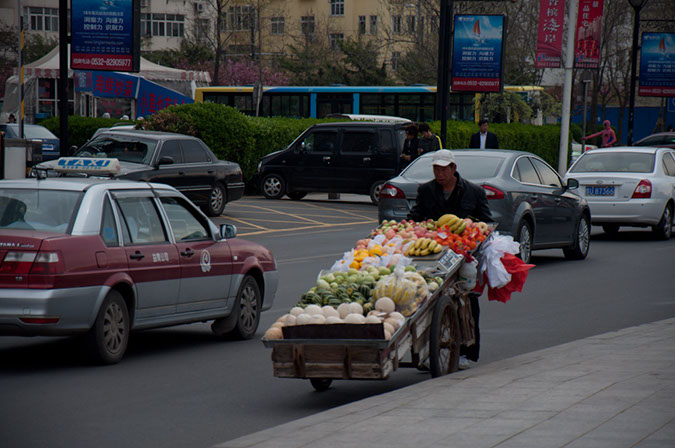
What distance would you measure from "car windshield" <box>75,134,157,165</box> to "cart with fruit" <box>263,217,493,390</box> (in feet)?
44.6

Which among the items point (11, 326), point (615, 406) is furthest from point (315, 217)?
point (615, 406)

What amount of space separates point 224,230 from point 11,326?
7.85ft

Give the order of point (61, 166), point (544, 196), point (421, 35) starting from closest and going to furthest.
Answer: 1. point (61, 166)
2. point (544, 196)
3. point (421, 35)

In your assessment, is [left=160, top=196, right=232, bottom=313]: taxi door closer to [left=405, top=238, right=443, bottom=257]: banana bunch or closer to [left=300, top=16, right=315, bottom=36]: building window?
[left=405, top=238, right=443, bottom=257]: banana bunch

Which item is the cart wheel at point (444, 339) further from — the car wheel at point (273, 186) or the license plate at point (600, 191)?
the car wheel at point (273, 186)

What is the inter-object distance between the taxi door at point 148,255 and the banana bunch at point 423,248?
2.22 m

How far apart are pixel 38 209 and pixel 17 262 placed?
712mm

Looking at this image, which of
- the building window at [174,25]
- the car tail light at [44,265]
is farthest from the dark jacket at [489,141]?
the building window at [174,25]

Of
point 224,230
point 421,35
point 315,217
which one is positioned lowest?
point 315,217

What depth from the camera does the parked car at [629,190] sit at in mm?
19891

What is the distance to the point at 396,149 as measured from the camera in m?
27.4

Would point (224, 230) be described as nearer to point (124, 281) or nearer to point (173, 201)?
point (173, 201)

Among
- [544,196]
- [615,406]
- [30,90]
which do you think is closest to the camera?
[615,406]

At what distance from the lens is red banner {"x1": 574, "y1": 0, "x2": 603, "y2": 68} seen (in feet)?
105
